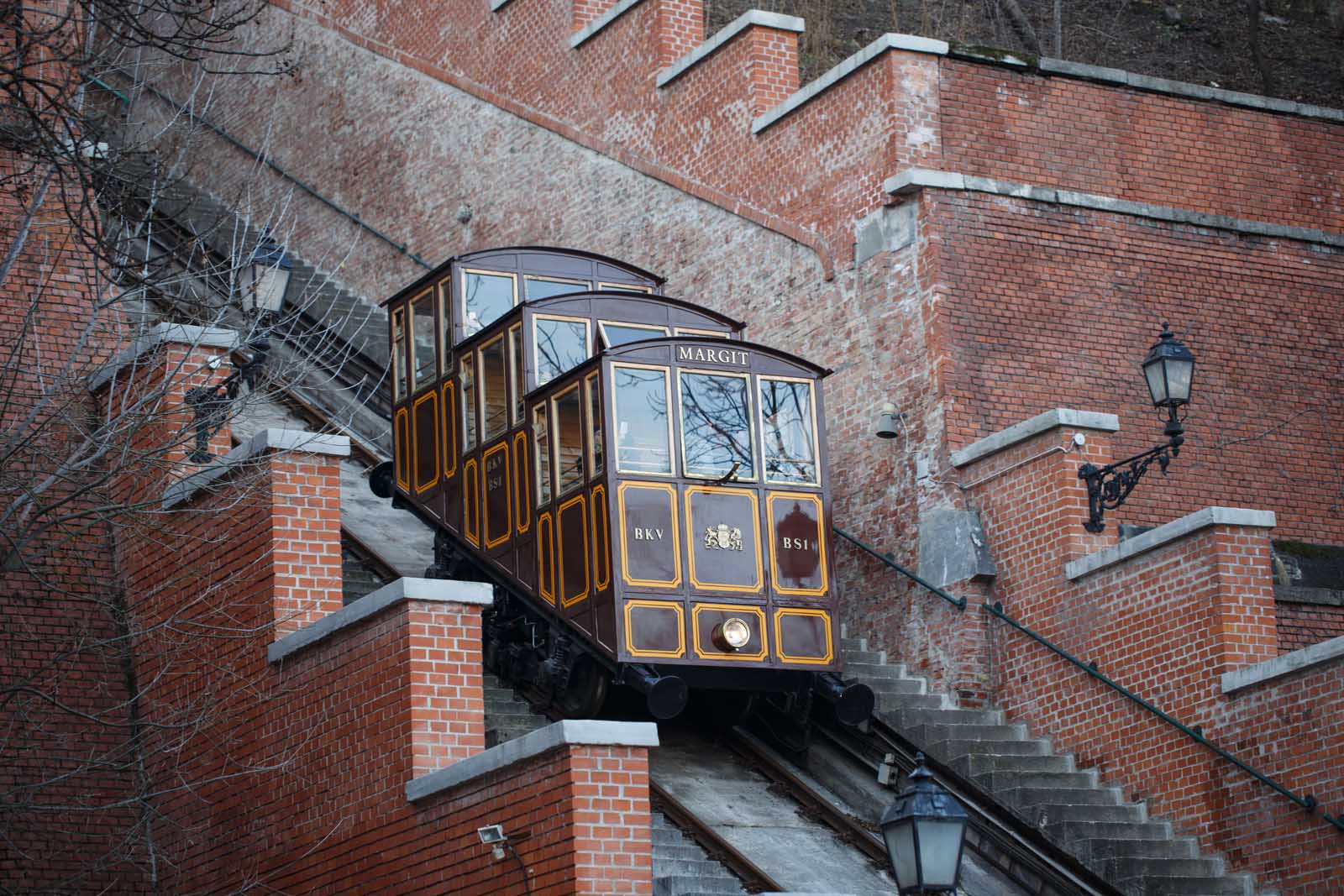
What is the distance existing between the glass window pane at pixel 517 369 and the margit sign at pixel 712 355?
55.4 inches

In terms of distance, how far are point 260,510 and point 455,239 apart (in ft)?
37.5

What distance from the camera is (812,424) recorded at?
1547 cm

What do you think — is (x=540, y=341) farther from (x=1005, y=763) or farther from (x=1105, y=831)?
(x=1105, y=831)

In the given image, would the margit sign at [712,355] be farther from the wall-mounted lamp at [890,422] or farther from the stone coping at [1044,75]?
the stone coping at [1044,75]

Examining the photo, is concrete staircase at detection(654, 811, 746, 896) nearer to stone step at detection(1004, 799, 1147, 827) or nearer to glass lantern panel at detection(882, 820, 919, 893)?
stone step at detection(1004, 799, 1147, 827)

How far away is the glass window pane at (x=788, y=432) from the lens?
15180mm

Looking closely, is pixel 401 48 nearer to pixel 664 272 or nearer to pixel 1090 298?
pixel 664 272

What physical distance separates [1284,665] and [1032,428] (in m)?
3.01

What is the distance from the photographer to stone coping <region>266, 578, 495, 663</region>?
36.1ft

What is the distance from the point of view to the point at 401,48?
2489 cm

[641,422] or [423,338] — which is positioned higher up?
[423,338]

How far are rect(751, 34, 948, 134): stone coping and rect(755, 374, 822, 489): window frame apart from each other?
134 inches

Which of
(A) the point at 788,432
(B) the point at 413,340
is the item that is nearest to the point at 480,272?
(B) the point at 413,340

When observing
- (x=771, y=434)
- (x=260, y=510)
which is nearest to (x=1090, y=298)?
(x=771, y=434)
